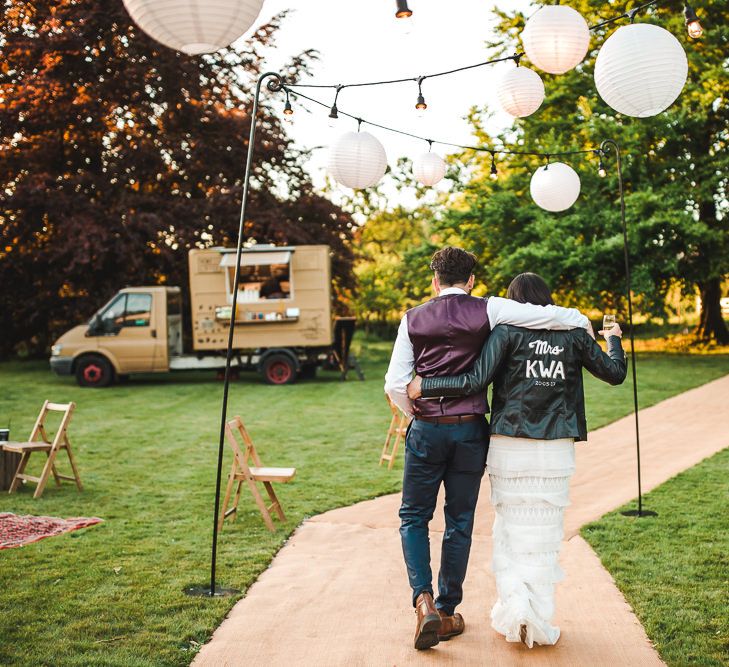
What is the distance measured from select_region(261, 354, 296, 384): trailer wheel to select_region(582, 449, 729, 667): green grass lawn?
35.1 ft

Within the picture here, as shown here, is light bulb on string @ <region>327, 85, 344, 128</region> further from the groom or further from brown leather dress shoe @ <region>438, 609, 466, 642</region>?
brown leather dress shoe @ <region>438, 609, 466, 642</region>

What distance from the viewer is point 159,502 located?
23.1 feet

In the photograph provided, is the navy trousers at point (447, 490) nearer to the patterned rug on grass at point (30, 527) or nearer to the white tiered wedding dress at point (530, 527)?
the white tiered wedding dress at point (530, 527)

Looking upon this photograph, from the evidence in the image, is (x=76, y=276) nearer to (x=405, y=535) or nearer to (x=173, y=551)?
(x=173, y=551)

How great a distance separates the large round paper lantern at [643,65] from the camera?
441cm

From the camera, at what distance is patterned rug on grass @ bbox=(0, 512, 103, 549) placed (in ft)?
18.9

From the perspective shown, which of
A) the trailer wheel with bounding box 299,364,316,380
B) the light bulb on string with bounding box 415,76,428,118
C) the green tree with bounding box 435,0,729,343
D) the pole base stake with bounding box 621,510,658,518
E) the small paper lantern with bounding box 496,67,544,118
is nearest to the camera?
the small paper lantern with bounding box 496,67,544,118

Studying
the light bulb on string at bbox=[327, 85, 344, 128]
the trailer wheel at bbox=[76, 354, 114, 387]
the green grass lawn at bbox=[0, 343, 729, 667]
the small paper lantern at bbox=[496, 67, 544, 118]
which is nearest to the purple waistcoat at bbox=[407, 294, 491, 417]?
the green grass lawn at bbox=[0, 343, 729, 667]

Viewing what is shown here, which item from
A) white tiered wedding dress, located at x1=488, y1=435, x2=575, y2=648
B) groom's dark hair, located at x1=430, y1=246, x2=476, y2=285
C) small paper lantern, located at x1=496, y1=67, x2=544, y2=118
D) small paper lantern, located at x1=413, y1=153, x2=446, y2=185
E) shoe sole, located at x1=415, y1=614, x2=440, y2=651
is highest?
small paper lantern, located at x1=496, y1=67, x2=544, y2=118

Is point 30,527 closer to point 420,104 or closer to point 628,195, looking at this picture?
point 420,104

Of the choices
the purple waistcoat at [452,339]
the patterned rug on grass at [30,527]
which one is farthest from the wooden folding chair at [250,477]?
the purple waistcoat at [452,339]

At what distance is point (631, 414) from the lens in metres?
11.6

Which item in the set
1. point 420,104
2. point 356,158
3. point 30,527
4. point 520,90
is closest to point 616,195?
point 420,104

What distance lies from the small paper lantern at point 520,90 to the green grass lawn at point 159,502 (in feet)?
12.1
